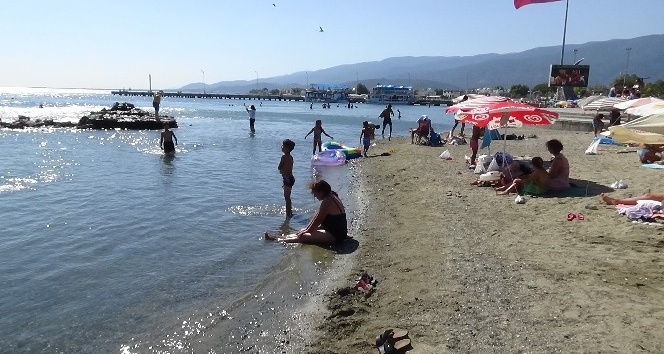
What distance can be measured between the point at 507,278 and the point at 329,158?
1334 cm

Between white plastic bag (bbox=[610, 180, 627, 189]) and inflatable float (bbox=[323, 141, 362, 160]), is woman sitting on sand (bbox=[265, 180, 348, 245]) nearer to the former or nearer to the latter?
white plastic bag (bbox=[610, 180, 627, 189])

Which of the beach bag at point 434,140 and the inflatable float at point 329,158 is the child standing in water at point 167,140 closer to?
the inflatable float at point 329,158

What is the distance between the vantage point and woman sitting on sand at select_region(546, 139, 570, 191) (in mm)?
9875

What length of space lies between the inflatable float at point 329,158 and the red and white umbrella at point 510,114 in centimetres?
712

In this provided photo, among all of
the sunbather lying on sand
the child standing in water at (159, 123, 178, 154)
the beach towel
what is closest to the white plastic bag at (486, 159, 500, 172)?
the sunbather lying on sand

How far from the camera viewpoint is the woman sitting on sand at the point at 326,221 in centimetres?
794

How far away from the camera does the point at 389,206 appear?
35.9 feet

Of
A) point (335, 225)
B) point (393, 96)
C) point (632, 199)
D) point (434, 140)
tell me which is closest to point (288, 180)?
point (335, 225)

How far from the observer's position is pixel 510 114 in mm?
11281

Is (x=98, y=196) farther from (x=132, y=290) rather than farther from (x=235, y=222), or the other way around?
(x=132, y=290)

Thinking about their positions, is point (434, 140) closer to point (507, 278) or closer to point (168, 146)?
point (168, 146)

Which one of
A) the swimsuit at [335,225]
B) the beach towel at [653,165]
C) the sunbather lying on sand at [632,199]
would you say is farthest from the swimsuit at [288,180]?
the beach towel at [653,165]

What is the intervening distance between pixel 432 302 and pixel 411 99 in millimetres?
136019

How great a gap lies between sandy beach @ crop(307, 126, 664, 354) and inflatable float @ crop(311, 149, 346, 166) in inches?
312
